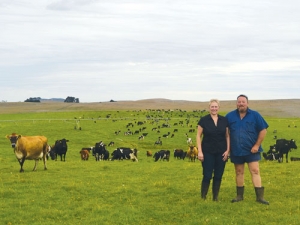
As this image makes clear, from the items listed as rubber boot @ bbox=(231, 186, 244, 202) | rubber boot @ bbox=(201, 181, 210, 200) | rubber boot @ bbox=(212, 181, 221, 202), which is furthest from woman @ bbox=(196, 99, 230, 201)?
rubber boot @ bbox=(231, 186, 244, 202)

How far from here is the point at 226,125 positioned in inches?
473

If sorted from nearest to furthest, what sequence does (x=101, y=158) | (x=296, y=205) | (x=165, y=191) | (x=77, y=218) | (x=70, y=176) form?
(x=77, y=218), (x=296, y=205), (x=165, y=191), (x=70, y=176), (x=101, y=158)

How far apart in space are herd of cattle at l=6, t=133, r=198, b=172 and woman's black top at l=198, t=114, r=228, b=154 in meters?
11.5

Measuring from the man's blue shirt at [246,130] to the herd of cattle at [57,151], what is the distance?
1216cm

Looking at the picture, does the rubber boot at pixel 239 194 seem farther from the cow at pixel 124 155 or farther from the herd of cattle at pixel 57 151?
the cow at pixel 124 155

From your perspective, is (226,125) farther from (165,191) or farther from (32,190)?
(32,190)

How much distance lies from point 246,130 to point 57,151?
81.3ft

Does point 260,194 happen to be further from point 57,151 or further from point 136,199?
point 57,151

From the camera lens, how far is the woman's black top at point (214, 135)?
1192 cm

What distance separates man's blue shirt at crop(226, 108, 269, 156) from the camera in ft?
38.9

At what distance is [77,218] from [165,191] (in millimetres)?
4154

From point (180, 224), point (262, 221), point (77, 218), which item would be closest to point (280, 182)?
point (262, 221)

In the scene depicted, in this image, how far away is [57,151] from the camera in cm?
3388

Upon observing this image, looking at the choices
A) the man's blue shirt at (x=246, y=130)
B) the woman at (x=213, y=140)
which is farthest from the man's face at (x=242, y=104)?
the woman at (x=213, y=140)
